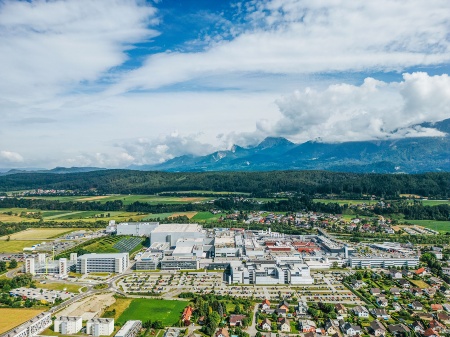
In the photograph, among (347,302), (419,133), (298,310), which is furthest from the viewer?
(419,133)

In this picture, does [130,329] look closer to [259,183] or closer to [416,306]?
[416,306]

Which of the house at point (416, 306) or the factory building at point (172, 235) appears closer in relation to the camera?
the house at point (416, 306)

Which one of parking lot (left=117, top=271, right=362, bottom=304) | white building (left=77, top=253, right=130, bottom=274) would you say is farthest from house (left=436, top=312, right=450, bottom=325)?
white building (left=77, top=253, right=130, bottom=274)

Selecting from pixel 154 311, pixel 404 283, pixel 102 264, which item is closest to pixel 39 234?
pixel 102 264

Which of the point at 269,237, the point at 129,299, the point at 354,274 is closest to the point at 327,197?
the point at 269,237

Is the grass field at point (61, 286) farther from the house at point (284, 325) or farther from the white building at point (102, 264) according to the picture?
the house at point (284, 325)

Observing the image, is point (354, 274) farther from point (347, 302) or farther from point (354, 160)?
point (354, 160)

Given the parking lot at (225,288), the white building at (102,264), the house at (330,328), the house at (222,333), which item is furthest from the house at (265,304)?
the white building at (102,264)
